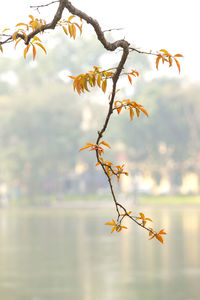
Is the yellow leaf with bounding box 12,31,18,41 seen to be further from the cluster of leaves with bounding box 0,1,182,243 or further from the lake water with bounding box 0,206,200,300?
the lake water with bounding box 0,206,200,300

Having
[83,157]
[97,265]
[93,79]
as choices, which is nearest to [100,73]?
[93,79]

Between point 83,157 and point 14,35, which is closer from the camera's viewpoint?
point 14,35

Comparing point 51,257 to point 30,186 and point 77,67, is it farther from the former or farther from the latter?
point 77,67

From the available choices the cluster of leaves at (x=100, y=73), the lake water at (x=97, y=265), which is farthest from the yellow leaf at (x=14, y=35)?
the lake water at (x=97, y=265)

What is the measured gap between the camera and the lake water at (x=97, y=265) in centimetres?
1454

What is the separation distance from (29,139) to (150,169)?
33.8 ft

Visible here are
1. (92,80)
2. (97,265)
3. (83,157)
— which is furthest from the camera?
(83,157)

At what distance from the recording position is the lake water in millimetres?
14541

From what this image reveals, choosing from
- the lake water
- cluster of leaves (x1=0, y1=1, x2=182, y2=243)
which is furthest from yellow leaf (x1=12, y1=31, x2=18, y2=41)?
the lake water

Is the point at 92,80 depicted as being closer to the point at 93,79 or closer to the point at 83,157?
the point at 93,79

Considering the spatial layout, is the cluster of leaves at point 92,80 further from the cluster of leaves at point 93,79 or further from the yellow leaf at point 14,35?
the yellow leaf at point 14,35

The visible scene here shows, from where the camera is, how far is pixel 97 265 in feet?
63.8

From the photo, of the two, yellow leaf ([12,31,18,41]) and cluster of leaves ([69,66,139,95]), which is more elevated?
yellow leaf ([12,31,18,41])

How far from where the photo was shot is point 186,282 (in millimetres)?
15633
